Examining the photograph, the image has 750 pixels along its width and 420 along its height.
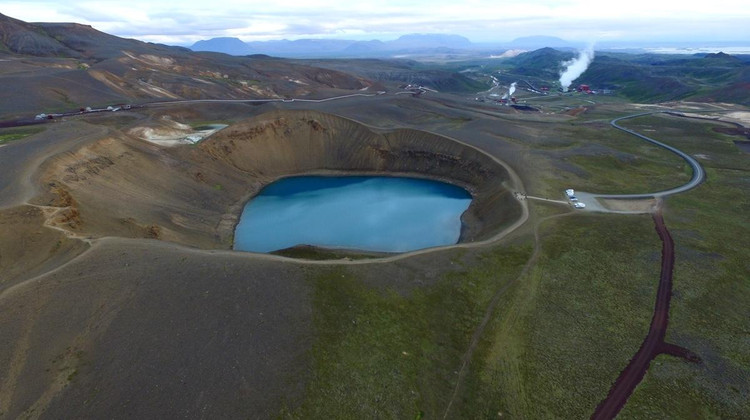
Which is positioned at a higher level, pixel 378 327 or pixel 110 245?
pixel 110 245

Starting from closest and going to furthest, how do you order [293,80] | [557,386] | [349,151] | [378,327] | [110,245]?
[557,386] → [378,327] → [110,245] → [349,151] → [293,80]

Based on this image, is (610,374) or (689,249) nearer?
(610,374)

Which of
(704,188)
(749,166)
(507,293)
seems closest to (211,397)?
(507,293)

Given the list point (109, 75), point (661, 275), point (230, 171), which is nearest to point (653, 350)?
point (661, 275)

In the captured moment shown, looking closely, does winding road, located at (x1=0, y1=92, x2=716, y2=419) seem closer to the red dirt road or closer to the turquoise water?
the red dirt road

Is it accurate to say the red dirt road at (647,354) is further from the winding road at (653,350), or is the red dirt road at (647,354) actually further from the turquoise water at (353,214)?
the turquoise water at (353,214)

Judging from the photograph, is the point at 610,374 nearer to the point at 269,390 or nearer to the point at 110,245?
the point at 269,390

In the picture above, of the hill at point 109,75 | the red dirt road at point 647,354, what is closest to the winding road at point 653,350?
the red dirt road at point 647,354

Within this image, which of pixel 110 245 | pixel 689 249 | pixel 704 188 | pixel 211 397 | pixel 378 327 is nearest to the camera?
pixel 211 397
